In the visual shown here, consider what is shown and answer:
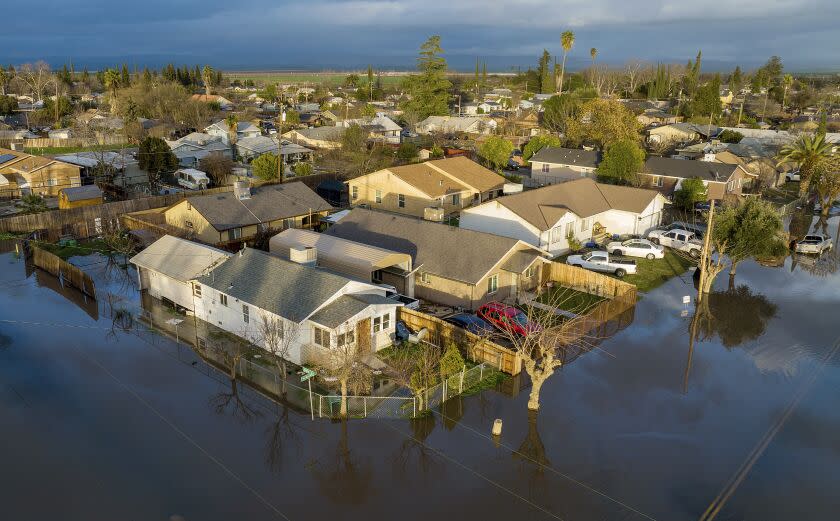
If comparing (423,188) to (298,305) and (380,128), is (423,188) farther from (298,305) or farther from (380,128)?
(380,128)

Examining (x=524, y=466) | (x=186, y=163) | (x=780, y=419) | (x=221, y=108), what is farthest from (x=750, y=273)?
(x=221, y=108)

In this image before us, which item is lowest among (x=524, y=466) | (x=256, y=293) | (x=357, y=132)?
(x=524, y=466)

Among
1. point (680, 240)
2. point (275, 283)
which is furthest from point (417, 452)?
point (680, 240)

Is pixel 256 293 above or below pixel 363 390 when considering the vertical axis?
above

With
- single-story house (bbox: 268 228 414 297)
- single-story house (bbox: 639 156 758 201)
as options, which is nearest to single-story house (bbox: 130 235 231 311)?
single-story house (bbox: 268 228 414 297)

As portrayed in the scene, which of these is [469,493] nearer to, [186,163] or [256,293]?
[256,293]
